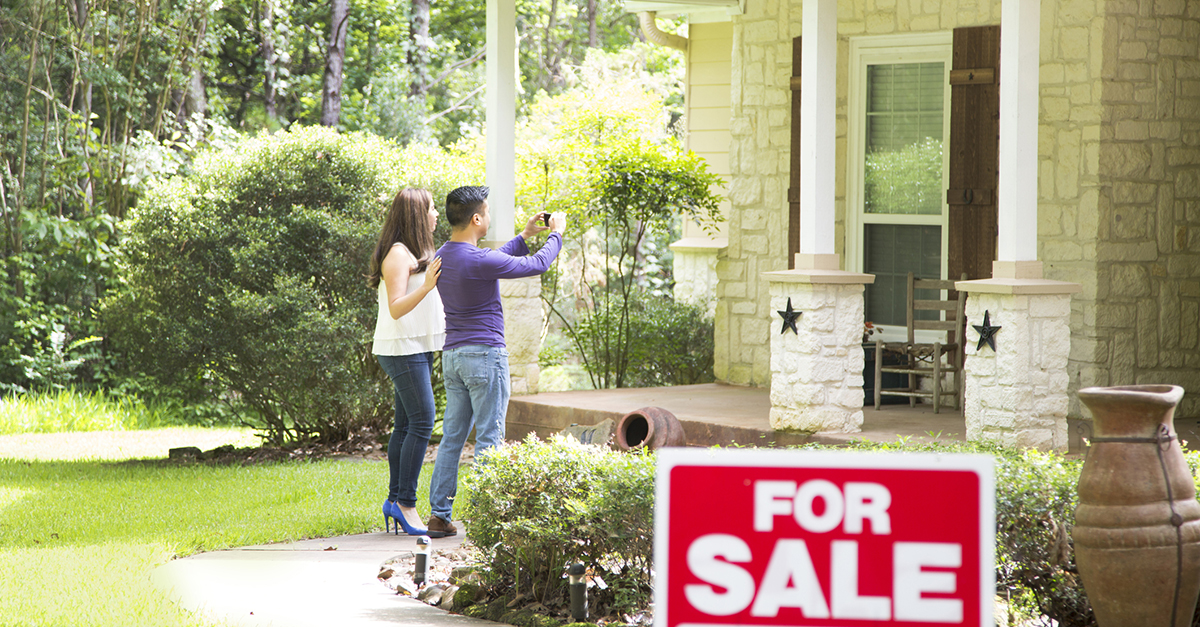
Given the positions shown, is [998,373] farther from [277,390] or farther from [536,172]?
[536,172]

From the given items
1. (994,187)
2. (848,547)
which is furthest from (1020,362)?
(848,547)

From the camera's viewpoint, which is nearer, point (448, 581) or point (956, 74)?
point (448, 581)

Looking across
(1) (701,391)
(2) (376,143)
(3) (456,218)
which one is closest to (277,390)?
(2) (376,143)

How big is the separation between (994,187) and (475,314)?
13.1 ft

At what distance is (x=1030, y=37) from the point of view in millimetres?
6223

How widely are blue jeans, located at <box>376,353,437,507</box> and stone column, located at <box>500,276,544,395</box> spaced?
272 cm

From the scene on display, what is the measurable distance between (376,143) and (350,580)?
192 inches

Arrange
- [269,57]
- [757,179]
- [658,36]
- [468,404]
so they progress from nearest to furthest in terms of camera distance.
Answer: [468,404], [757,179], [658,36], [269,57]

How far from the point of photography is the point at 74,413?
11.3 meters

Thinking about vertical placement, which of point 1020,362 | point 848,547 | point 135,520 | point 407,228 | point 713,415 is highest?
point 407,228

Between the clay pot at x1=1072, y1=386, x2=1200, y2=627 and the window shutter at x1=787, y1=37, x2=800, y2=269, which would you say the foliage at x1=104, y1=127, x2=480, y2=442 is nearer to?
the window shutter at x1=787, y1=37, x2=800, y2=269

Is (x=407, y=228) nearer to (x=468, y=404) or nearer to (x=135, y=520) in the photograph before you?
(x=468, y=404)

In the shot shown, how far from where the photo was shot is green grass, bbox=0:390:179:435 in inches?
431

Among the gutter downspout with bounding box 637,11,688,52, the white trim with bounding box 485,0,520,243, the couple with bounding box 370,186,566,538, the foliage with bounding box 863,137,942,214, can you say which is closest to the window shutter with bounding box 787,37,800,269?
the foliage with bounding box 863,137,942,214
